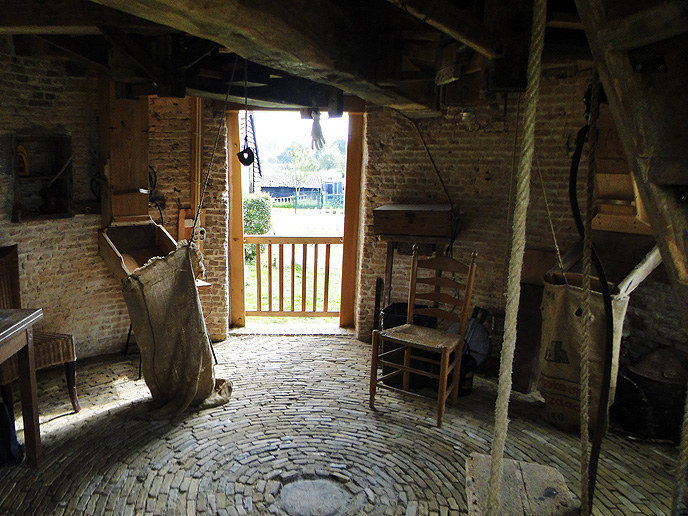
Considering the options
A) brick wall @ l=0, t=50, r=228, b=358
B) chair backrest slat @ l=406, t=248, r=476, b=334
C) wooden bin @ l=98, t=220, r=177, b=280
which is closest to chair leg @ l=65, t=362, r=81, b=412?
brick wall @ l=0, t=50, r=228, b=358

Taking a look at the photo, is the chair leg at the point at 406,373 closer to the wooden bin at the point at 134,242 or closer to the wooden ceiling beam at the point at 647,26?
the wooden bin at the point at 134,242

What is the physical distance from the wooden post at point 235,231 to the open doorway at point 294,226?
0.11 m

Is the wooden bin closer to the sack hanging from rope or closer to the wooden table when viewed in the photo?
the sack hanging from rope

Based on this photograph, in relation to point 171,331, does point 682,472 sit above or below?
above

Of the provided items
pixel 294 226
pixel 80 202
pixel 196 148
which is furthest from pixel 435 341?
pixel 294 226

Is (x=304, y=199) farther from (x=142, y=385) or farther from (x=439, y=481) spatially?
(x=439, y=481)

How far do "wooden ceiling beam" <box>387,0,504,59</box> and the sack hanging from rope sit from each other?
99.3 inches

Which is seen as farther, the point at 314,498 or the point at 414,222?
the point at 414,222

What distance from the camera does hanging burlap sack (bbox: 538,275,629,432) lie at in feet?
11.8

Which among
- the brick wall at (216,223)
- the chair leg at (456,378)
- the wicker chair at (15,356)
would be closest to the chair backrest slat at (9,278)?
the wicker chair at (15,356)

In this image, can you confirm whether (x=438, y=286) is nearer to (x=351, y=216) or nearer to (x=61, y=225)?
(x=351, y=216)

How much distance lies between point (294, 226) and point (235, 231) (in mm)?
5840

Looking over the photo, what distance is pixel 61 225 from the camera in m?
4.67

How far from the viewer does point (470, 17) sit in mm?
2357
